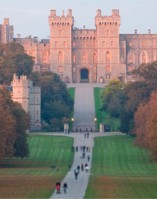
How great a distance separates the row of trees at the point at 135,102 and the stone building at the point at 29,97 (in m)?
7.06

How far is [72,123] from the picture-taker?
10788cm

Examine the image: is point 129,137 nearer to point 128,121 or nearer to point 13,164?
point 128,121

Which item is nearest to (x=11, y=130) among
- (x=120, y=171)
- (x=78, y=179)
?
(x=120, y=171)

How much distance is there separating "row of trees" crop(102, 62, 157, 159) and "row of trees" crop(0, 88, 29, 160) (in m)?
7.44

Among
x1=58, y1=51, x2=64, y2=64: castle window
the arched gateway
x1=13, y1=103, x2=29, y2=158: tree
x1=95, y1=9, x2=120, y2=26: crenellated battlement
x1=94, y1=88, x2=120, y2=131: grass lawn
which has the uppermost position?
x1=95, y1=9, x2=120, y2=26: crenellated battlement

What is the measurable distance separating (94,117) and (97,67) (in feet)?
134

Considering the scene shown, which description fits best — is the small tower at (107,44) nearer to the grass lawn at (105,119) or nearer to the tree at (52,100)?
→ the grass lawn at (105,119)

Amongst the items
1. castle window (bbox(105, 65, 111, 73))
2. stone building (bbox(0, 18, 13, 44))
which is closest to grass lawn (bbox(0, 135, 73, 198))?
castle window (bbox(105, 65, 111, 73))

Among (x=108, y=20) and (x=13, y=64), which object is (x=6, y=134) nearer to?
(x=13, y=64)

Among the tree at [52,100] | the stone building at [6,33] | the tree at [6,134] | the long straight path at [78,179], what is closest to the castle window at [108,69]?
the stone building at [6,33]

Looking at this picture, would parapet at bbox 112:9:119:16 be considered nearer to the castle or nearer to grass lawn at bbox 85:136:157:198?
the castle

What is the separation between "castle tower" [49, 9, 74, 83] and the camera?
151500 millimetres

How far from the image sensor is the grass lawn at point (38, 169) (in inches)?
1848

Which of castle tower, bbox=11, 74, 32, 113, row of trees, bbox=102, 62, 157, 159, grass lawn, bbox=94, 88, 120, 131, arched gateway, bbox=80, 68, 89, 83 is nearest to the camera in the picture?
row of trees, bbox=102, 62, 157, 159
